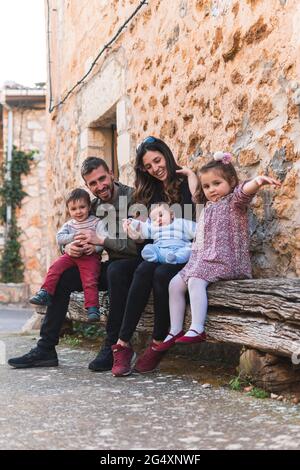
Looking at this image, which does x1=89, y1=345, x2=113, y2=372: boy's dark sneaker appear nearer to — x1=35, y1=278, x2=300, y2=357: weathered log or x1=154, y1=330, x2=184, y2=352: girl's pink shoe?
x1=154, y1=330, x2=184, y2=352: girl's pink shoe

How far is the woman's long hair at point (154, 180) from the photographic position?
3619mm

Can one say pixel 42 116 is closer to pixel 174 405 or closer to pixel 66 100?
pixel 66 100

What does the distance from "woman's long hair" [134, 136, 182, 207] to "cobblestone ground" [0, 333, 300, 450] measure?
1.00 meters

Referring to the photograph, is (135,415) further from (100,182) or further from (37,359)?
(100,182)

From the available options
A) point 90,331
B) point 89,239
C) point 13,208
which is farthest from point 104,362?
point 13,208

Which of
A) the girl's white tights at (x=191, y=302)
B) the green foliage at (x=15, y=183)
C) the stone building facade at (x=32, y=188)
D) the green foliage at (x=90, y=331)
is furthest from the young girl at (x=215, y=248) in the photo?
the green foliage at (x=15, y=183)

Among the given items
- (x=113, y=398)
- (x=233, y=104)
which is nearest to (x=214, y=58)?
(x=233, y=104)

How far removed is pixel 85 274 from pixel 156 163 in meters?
0.78

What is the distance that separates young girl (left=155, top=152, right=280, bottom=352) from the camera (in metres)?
3.05

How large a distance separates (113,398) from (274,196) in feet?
4.19

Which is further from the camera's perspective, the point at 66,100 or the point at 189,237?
the point at 66,100

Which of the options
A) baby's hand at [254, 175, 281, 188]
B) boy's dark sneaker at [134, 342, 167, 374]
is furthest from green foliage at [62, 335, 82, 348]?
baby's hand at [254, 175, 281, 188]

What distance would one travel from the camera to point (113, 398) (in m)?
2.83

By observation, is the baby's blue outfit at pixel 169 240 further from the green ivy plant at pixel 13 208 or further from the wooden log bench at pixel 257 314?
the green ivy plant at pixel 13 208
